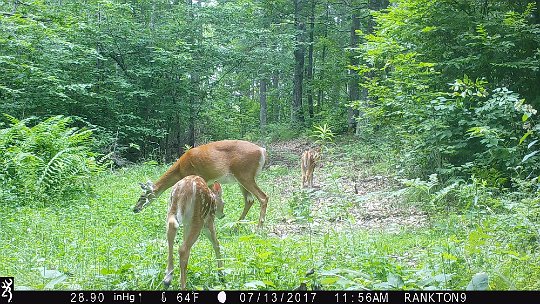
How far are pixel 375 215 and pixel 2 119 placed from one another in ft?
33.0

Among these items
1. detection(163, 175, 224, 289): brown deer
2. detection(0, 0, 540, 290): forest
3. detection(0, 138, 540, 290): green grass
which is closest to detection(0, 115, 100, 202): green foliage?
detection(0, 0, 540, 290): forest

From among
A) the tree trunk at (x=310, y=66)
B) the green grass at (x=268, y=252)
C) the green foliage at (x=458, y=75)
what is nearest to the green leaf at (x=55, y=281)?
the green grass at (x=268, y=252)

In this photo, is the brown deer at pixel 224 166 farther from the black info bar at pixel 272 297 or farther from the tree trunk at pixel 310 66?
the tree trunk at pixel 310 66

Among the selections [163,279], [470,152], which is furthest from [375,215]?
[163,279]

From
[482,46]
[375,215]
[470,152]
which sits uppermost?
[482,46]

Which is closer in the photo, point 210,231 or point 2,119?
point 210,231

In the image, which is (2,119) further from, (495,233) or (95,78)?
(495,233)

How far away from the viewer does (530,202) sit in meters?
5.39

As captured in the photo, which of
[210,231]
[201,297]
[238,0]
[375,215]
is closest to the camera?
[201,297]

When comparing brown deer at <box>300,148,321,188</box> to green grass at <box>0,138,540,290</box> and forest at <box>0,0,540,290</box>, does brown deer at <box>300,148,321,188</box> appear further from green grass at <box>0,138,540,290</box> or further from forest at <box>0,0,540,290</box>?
green grass at <box>0,138,540,290</box>

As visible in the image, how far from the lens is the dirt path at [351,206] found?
19.9ft

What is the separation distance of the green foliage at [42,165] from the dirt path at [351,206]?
382 centimetres

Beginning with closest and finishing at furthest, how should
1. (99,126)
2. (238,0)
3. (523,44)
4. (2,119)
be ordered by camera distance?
1. (523,44)
2. (2,119)
3. (99,126)
4. (238,0)

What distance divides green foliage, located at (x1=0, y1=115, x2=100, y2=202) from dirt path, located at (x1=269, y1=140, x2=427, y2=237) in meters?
3.82
